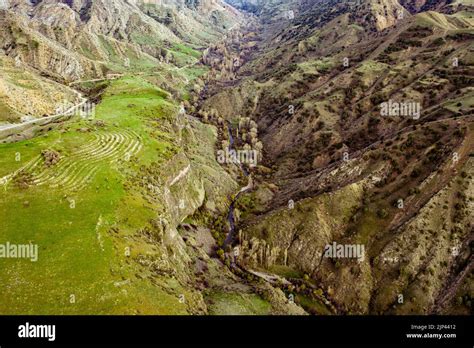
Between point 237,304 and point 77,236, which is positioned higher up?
point 77,236

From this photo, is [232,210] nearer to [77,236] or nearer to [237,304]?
[237,304]

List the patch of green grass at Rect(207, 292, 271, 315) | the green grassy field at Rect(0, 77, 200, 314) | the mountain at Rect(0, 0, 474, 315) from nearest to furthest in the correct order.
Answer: the green grassy field at Rect(0, 77, 200, 314) → the mountain at Rect(0, 0, 474, 315) → the patch of green grass at Rect(207, 292, 271, 315)

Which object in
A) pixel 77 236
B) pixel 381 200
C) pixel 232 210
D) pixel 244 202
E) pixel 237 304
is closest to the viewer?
pixel 77 236

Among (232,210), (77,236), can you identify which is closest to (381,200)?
(232,210)

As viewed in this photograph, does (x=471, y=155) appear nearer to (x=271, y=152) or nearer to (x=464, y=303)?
(x=464, y=303)

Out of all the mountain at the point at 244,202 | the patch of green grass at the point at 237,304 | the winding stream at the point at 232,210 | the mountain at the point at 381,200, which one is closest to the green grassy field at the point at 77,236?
the mountain at the point at 244,202

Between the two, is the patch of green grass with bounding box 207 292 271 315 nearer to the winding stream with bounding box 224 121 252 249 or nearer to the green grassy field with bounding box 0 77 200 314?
the green grassy field with bounding box 0 77 200 314

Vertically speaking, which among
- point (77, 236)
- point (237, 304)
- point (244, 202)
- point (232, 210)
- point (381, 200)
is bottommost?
point (237, 304)

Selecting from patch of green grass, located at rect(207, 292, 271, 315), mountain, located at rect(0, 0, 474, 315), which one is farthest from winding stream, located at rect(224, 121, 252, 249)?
patch of green grass, located at rect(207, 292, 271, 315)

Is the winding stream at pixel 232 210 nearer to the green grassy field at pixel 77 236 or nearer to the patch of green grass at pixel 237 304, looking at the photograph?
the patch of green grass at pixel 237 304

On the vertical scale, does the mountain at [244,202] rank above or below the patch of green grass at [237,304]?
Result: above

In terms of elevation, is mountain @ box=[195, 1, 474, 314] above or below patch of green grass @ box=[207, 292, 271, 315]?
above

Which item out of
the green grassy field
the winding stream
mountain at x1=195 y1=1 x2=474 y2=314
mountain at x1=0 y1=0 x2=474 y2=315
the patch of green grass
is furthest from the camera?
the winding stream
